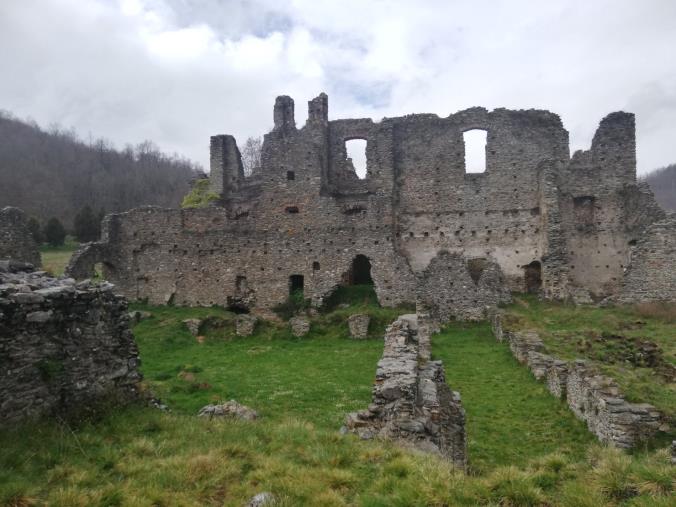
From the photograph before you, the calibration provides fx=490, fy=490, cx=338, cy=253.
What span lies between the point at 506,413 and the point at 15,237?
66.1 ft

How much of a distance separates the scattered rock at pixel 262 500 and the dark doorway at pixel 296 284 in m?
20.6

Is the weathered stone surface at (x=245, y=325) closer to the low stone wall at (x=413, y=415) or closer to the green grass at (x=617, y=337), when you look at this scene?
the green grass at (x=617, y=337)

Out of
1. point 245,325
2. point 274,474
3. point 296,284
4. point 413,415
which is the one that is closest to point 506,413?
point 413,415

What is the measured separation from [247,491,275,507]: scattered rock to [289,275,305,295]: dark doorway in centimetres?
2064

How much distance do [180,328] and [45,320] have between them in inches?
592

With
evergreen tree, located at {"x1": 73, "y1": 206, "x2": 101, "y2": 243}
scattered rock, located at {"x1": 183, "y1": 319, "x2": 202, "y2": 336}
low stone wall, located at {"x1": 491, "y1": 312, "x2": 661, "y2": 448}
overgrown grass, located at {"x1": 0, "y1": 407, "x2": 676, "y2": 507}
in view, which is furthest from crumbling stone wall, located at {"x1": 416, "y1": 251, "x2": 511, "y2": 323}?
evergreen tree, located at {"x1": 73, "y1": 206, "x2": 101, "y2": 243}

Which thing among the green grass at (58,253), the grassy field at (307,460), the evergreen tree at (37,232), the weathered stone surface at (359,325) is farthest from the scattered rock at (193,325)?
the evergreen tree at (37,232)

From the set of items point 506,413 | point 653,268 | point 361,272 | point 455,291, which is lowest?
point 506,413

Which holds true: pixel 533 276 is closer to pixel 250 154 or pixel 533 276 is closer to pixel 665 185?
pixel 250 154

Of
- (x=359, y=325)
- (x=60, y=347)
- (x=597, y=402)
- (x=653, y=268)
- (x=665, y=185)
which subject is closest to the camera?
(x=60, y=347)

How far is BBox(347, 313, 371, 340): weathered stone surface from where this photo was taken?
21.2 meters

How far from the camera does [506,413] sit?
11539mm

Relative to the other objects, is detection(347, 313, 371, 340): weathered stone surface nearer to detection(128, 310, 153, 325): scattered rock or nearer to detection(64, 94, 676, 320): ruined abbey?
detection(64, 94, 676, 320): ruined abbey

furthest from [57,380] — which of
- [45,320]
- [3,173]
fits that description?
[3,173]
